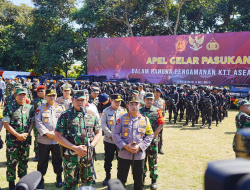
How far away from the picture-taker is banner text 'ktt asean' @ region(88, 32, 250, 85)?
21.0 m

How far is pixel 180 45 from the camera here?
918 inches

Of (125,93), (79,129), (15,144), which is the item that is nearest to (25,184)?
(79,129)

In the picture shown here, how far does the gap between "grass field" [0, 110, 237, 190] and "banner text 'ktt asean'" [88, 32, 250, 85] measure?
1131cm

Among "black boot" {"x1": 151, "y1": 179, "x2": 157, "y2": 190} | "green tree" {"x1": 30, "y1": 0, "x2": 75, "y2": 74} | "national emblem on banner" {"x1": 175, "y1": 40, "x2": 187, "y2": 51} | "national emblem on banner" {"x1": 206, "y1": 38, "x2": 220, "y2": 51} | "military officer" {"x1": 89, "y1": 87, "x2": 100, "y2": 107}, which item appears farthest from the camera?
"green tree" {"x1": 30, "y1": 0, "x2": 75, "y2": 74}

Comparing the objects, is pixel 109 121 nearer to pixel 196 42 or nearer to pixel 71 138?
pixel 71 138

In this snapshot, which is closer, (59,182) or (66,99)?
(59,182)

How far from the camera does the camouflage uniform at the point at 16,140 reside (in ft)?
15.0

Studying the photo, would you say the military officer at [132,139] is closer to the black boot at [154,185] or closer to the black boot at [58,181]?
the black boot at [154,185]

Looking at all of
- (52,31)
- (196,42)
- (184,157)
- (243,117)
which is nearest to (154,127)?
(243,117)

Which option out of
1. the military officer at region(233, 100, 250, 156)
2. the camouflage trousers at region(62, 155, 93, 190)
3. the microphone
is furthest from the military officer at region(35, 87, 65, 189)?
the military officer at region(233, 100, 250, 156)

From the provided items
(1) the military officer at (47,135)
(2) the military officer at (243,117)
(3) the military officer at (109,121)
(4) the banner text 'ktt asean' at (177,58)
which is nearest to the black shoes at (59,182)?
(1) the military officer at (47,135)

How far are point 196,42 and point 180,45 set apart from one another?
5.20 ft

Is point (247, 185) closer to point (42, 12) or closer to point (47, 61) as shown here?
point (47, 61)

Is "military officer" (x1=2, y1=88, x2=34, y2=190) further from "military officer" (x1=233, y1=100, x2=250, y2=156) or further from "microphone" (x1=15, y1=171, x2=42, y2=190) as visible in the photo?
"military officer" (x1=233, y1=100, x2=250, y2=156)
